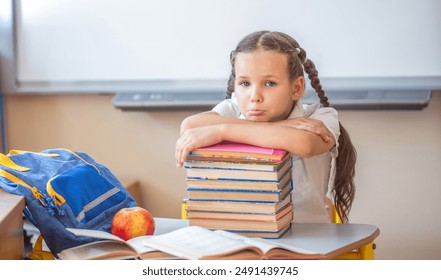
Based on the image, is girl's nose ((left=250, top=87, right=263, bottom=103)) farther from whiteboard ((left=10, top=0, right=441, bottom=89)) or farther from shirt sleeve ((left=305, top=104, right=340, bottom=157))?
whiteboard ((left=10, top=0, right=441, bottom=89))

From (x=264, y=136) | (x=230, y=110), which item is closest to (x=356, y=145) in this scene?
(x=230, y=110)

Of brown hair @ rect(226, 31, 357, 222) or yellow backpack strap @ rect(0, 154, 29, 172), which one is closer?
yellow backpack strap @ rect(0, 154, 29, 172)

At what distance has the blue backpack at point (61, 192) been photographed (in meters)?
1.56

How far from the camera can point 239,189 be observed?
1.55 meters

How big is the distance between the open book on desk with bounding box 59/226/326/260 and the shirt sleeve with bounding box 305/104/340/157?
43 centimetres

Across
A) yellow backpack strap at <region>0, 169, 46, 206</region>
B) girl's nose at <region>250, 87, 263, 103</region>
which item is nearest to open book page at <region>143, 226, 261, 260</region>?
yellow backpack strap at <region>0, 169, 46, 206</region>

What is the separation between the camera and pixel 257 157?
5.04ft

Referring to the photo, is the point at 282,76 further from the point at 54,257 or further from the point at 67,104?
the point at 67,104

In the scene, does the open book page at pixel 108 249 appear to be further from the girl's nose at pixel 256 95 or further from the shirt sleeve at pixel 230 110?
the shirt sleeve at pixel 230 110

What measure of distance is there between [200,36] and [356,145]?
0.79 meters

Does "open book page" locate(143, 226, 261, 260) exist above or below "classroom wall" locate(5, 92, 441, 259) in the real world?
above

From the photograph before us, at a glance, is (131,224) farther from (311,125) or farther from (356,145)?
(356,145)

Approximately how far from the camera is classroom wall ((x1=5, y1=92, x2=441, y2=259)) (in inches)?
122

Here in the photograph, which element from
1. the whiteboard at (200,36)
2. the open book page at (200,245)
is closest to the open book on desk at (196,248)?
the open book page at (200,245)
